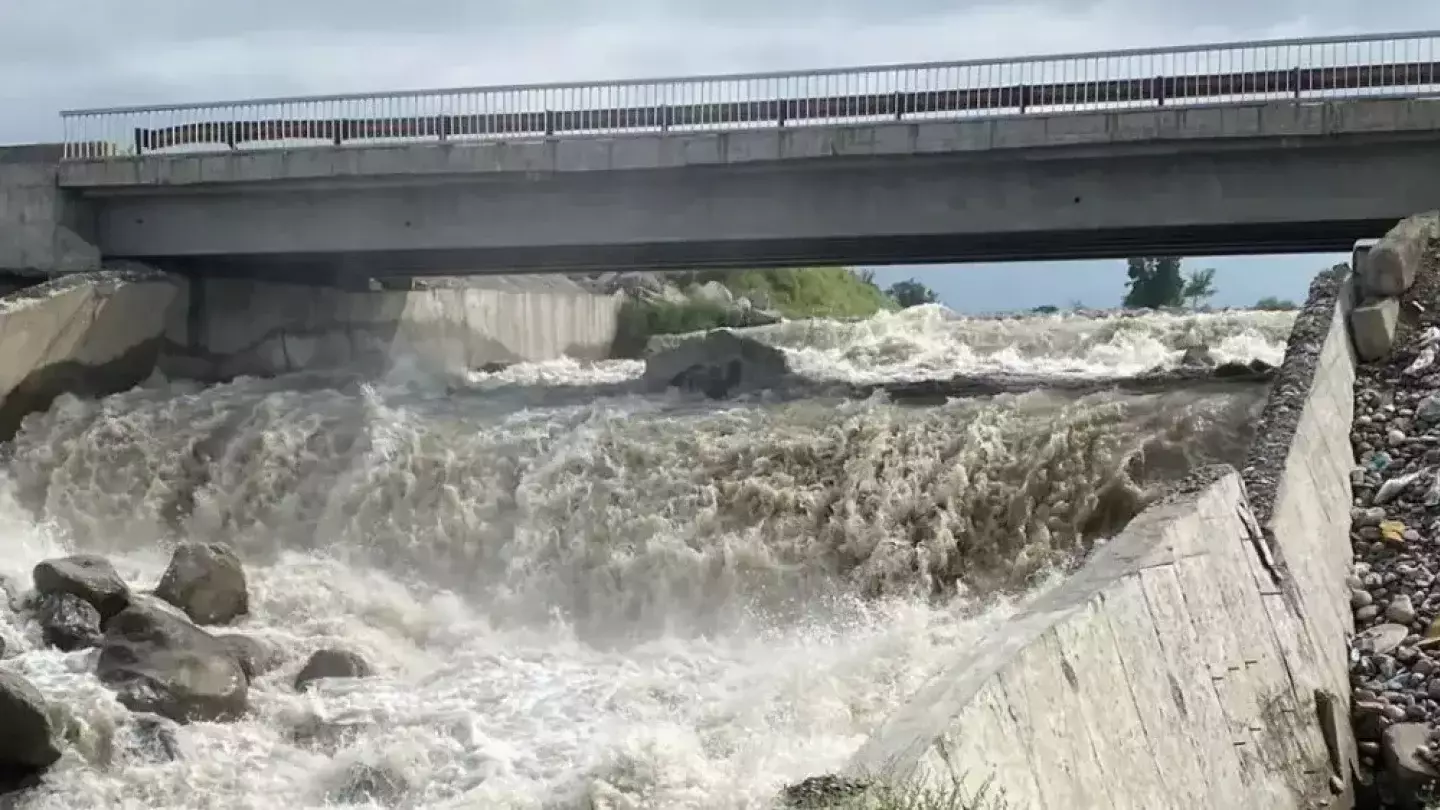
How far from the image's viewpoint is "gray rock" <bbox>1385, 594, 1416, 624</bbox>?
8.45 metres

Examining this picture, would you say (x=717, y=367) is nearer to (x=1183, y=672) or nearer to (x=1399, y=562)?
(x=1399, y=562)

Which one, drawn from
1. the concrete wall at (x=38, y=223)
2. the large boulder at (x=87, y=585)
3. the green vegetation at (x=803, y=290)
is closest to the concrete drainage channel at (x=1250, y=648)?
the large boulder at (x=87, y=585)

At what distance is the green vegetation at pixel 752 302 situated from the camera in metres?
33.0

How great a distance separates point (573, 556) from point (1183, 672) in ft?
24.1

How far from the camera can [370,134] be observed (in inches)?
740

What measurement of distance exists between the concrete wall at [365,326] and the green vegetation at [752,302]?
8.25ft

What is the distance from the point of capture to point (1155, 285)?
4284 centimetres

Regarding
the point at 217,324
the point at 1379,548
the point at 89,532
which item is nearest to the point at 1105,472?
the point at 1379,548

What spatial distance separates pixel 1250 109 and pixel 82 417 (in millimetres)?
14430

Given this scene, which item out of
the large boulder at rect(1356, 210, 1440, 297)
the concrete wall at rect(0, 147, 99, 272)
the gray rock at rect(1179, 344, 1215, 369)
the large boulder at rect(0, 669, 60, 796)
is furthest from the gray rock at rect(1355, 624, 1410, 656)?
the concrete wall at rect(0, 147, 99, 272)

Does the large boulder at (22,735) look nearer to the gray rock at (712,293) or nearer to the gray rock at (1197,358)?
the gray rock at (1197,358)

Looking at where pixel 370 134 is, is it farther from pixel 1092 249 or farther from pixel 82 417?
pixel 1092 249

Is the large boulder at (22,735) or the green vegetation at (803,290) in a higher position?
the green vegetation at (803,290)

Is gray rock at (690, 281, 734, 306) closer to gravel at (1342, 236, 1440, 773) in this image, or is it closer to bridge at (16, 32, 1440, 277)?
bridge at (16, 32, 1440, 277)
